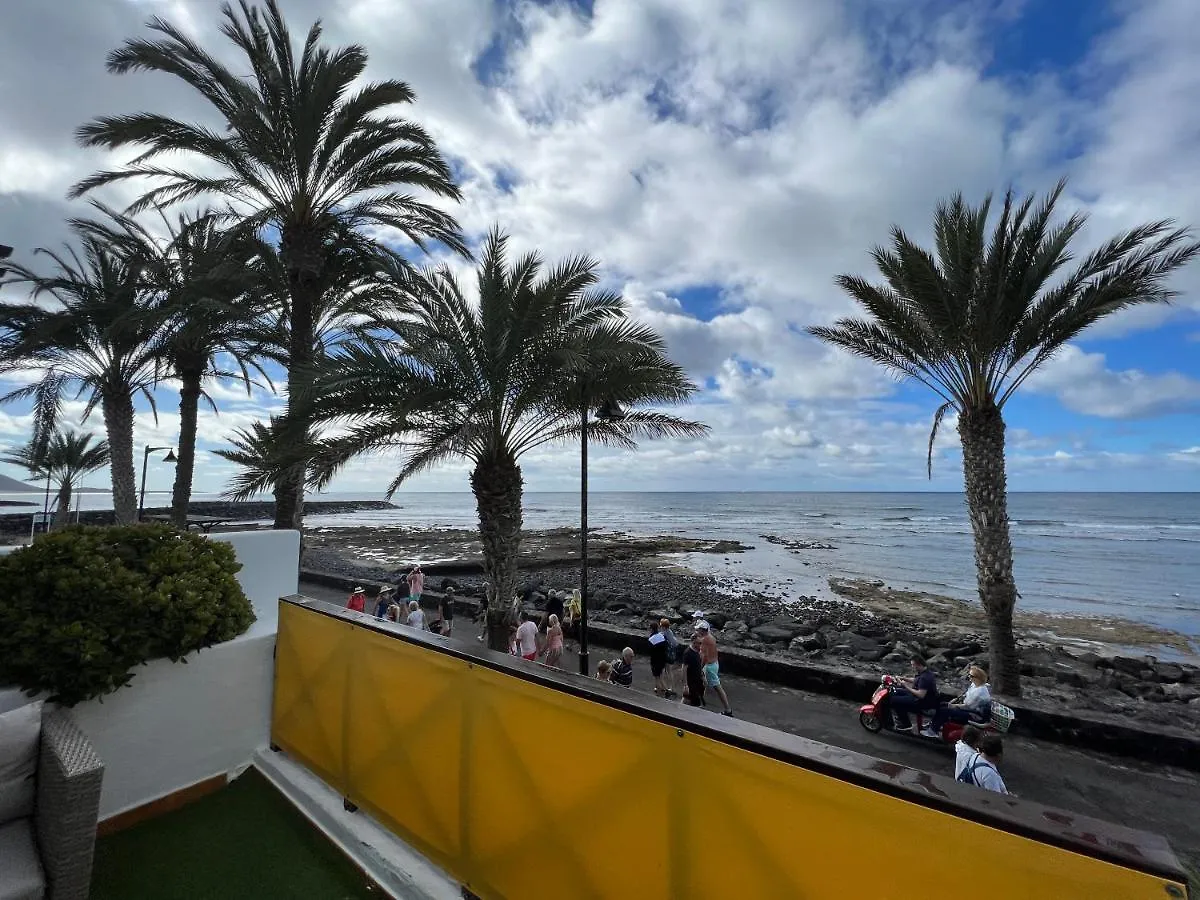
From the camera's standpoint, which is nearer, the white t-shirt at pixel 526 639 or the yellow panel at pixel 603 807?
the yellow panel at pixel 603 807

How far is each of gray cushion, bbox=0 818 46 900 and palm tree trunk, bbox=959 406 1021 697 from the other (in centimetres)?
1145

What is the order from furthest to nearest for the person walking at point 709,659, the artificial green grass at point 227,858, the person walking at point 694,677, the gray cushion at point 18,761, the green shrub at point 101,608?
the person walking at point 709,659 < the person walking at point 694,677 < the green shrub at point 101,608 < the artificial green grass at point 227,858 < the gray cushion at point 18,761

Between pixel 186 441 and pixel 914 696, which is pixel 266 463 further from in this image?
pixel 914 696

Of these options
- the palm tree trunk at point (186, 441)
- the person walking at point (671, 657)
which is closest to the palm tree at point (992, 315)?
the person walking at point (671, 657)

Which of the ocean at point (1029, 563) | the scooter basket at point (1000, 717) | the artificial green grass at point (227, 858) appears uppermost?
the artificial green grass at point (227, 858)

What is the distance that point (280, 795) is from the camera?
4012 mm

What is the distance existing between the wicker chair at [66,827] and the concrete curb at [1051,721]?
366 inches

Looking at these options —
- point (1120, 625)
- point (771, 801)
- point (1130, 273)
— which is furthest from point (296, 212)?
point (1120, 625)

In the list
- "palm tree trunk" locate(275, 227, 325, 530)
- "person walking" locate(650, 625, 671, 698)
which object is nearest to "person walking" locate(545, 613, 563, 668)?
"person walking" locate(650, 625, 671, 698)

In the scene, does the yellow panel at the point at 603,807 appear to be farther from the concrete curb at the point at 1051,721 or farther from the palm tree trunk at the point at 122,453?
the palm tree trunk at the point at 122,453

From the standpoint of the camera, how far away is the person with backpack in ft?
16.1

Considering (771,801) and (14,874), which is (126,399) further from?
(771,801)

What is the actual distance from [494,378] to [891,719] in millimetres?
7516

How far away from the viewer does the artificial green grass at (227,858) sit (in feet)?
10.2
